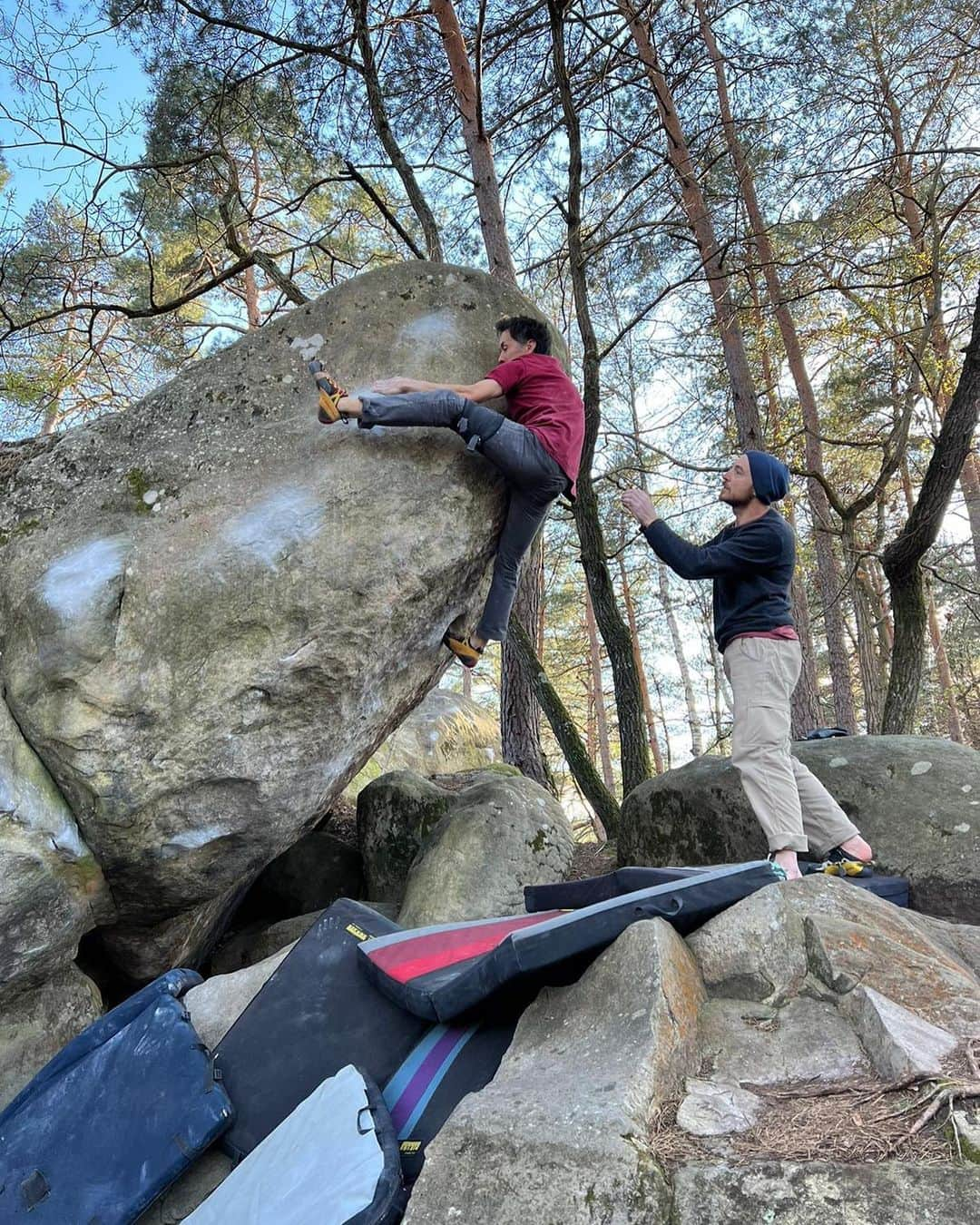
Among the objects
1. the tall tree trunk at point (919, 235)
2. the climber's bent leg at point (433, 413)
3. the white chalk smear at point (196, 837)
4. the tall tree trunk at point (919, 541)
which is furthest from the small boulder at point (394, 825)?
the tall tree trunk at point (919, 235)

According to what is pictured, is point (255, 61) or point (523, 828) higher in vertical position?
point (255, 61)

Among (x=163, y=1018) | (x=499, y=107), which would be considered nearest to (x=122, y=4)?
(x=499, y=107)

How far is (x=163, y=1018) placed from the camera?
284 centimetres

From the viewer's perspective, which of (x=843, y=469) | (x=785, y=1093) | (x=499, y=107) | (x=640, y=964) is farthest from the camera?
(x=843, y=469)

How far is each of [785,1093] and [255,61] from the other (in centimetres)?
922

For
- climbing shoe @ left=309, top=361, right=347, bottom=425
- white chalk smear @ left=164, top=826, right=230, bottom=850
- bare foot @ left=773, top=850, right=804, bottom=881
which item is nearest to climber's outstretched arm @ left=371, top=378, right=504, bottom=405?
climbing shoe @ left=309, top=361, right=347, bottom=425

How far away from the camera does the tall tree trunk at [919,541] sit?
6.00 meters

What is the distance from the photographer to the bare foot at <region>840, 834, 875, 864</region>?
4.20 m

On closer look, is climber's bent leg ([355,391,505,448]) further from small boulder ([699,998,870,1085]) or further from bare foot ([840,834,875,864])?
small boulder ([699,998,870,1085])

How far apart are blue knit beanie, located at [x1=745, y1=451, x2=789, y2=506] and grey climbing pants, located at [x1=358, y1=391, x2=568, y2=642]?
1.01 m

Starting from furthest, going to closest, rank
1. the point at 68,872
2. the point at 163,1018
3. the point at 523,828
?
the point at 523,828, the point at 68,872, the point at 163,1018

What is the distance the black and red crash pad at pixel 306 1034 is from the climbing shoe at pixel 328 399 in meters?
2.38

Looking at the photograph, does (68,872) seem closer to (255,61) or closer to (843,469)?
(255,61)

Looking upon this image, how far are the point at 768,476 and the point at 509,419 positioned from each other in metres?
1.42
